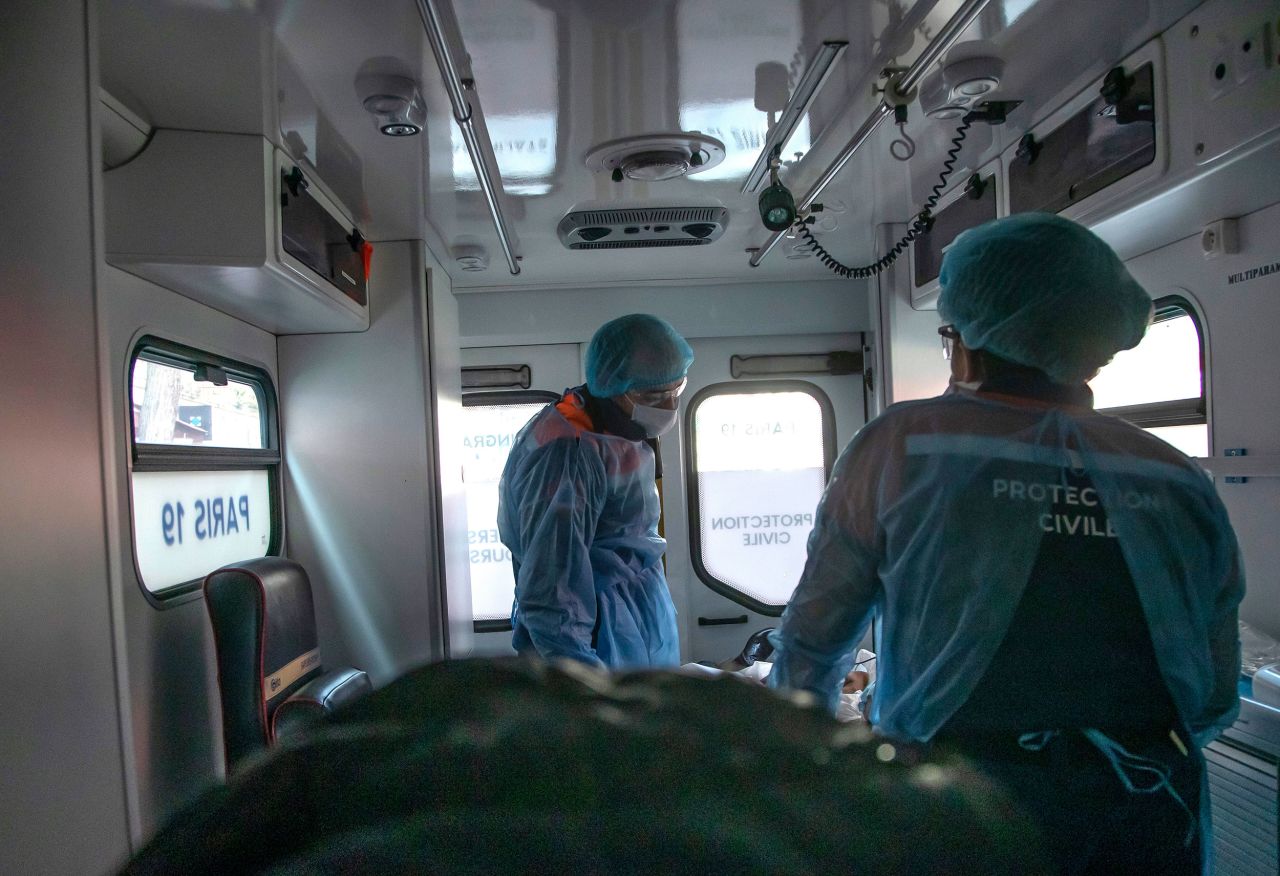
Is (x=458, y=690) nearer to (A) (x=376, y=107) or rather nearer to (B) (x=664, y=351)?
(A) (x=376, y=107)

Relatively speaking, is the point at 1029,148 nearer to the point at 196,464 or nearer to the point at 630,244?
the point at 630,244

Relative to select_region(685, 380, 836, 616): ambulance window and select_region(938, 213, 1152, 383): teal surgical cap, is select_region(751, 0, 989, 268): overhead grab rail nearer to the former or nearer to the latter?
select_region(938, 213, 1152, 383): teal surgical cap

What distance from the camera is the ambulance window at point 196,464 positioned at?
250cm

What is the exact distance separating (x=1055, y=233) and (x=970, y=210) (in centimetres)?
164

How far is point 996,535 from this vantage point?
135 centimetres

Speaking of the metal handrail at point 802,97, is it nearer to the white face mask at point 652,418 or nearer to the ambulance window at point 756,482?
the white face mask at point 652,418

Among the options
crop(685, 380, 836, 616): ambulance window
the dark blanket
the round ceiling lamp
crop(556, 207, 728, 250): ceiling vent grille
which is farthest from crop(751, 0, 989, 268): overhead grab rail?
crop(685, 380, 836, 616): ambulance window

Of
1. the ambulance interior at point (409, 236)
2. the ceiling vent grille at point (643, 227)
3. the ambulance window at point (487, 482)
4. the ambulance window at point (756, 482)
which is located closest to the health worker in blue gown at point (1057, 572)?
the ambulance interior at point (409, 236)

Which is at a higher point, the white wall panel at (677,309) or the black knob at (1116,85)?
the black knob at (1116,85)

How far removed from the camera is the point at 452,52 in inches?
72.7

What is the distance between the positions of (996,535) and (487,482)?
3.71 m

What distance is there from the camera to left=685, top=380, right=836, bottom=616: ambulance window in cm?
480

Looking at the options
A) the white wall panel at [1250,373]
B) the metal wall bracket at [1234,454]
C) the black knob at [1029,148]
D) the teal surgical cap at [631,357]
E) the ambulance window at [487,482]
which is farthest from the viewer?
the ambulance window at [487,482]

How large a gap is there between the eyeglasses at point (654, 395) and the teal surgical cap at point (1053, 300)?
135 centimetres
